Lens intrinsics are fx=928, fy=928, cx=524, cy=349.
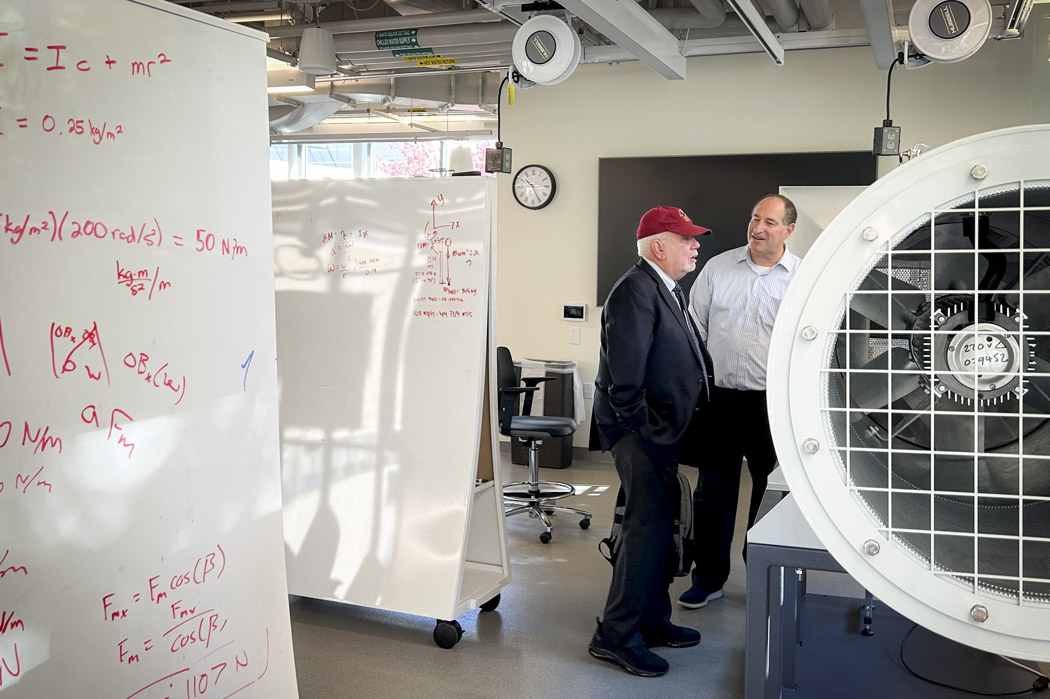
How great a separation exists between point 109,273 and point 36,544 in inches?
18.4

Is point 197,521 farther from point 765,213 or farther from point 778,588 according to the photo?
point 765,213

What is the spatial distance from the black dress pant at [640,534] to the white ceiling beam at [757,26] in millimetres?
2287

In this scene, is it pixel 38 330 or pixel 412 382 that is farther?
pixel 412 382

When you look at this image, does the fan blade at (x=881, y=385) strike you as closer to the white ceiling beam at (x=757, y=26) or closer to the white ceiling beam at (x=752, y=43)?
the white ceiling beam at (x=757, y=26)

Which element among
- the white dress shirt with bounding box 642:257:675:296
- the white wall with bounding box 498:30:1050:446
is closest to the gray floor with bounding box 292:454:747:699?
the white dress shirt with bounding box 642:257:675:296

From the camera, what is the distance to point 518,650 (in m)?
3.37

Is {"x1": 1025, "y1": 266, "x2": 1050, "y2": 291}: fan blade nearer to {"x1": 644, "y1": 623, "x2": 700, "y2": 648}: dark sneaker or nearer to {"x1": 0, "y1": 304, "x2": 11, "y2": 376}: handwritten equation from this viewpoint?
{"x1": 0, "y1": 304, "x2": 11, "y2": 376}: handwritten equation

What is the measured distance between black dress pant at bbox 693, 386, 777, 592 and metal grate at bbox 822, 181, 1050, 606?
A: 2.11 metres

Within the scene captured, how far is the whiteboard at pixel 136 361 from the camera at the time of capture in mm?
1483

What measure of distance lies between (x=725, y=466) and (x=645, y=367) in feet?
3.05

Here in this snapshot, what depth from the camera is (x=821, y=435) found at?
1.30 metres

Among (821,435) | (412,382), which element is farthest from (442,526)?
(821,435)

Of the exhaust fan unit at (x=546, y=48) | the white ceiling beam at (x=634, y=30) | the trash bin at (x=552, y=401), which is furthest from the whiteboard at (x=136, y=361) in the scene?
the trash bin at (x=552, y=401)

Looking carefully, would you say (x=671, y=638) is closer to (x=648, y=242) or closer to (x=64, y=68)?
(x=648, y=242)
